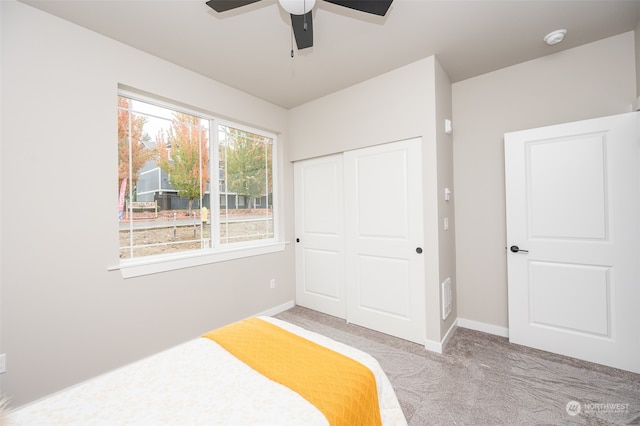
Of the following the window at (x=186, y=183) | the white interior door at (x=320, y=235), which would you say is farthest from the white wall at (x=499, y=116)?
the window at (x=186, y=183)

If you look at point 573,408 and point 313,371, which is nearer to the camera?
point 313,371

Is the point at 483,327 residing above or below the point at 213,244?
below

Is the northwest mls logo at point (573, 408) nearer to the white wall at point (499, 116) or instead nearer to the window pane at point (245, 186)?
the white wall at point (499, 116)

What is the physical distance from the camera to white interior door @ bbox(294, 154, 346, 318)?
3.38 m

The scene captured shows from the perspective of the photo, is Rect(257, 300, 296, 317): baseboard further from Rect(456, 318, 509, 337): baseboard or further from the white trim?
Rect(456, 318, 509, 337): baseboard

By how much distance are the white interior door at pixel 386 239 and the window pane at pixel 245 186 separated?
115 cm

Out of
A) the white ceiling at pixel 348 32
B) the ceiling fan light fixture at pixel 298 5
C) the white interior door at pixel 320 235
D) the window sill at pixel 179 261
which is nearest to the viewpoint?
the ceiling fan light fixture at pixel 298 5

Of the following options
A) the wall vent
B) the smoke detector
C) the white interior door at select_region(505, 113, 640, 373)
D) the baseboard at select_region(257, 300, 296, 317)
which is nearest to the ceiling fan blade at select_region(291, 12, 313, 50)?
the smoke detector

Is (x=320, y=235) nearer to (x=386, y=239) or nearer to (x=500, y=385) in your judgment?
(x=386, y=239)

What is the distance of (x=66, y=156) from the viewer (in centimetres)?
200

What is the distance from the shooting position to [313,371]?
1.22 metres

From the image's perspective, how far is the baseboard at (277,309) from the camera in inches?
→ 134

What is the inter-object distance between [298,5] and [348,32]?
0.86 m

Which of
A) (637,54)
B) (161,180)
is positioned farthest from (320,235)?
(637,54)
